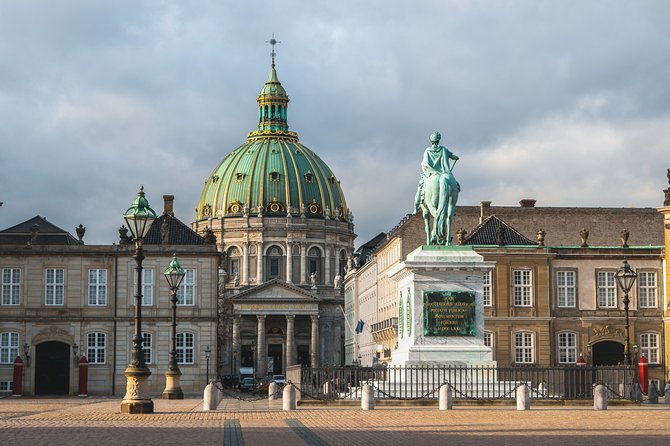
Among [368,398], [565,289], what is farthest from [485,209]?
[368,398]

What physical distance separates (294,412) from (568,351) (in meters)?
44.8

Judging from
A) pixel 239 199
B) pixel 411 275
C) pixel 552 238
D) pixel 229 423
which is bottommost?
pixel 229 423

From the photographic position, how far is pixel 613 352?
79688 mm

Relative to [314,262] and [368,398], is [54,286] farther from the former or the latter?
[314,262]

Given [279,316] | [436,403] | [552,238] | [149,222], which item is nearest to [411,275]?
[436,403]

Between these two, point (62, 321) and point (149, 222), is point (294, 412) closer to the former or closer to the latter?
point (149, 222)

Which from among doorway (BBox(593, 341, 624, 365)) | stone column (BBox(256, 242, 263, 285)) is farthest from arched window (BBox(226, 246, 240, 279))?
doorway (BBox(593, 341, 624, 365))

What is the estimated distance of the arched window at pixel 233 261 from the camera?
17073cm

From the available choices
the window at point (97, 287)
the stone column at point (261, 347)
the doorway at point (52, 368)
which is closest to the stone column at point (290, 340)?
the stone column at point (261, 347)

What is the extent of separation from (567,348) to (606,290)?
423 centimetres

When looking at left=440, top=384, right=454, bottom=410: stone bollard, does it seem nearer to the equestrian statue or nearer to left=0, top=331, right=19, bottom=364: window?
the equestrian statue

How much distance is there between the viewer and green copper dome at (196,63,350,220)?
176m

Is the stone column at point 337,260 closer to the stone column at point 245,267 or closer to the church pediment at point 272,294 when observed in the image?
the stone column at point 245,267

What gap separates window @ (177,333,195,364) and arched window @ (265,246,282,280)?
316 ft
